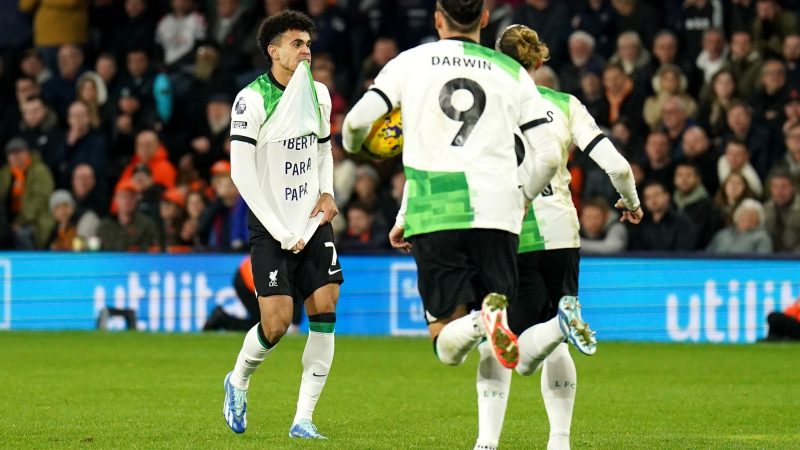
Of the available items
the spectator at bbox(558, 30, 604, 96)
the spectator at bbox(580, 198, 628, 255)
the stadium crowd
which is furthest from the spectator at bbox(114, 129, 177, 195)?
the spectator at bbox(580, 198, 628, 255)

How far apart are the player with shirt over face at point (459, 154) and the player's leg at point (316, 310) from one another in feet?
5.73

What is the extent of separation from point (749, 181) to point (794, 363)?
11.9 ft

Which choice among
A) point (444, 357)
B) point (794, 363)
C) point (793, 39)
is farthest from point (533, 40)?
point (793, 39)

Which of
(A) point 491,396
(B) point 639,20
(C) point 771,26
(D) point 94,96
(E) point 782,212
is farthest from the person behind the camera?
(D) point 94,96

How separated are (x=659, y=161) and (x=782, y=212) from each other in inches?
60.3

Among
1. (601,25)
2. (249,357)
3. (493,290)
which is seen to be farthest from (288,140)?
(601,25)

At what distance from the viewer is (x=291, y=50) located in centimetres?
895

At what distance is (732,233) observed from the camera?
17.1 meters

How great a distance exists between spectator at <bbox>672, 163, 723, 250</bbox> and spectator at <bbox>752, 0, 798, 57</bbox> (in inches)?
88.6

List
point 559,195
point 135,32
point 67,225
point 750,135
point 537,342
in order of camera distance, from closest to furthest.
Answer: point 537,342, point 559,195, point 750,135, point 67,225, point 135,32

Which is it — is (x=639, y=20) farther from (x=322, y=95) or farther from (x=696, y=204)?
(x=322, y=95)

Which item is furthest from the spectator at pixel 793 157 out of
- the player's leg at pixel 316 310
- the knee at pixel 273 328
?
the knee at pixel 273 328

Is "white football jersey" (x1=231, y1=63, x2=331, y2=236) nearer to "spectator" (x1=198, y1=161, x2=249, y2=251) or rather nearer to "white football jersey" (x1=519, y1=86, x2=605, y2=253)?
"white football jersey" (x1=519, y1=86, x2=605, y2=253)

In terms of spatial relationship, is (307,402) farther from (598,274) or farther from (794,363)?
(598,274)
